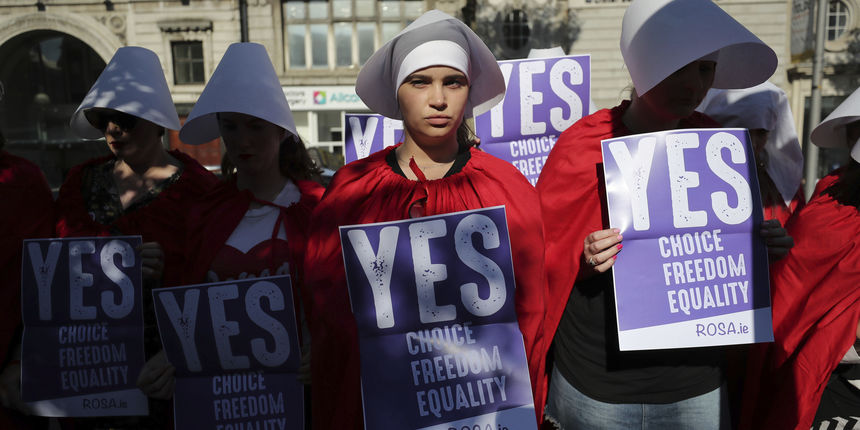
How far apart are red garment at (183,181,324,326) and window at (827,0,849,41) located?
21.8 metres

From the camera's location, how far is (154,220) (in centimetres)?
259

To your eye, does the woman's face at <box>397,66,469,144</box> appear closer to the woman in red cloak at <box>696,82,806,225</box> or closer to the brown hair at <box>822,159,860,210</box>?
the brown hair at <box>822,159,860,210</box>

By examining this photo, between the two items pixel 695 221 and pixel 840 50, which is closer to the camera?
pixel 695 221

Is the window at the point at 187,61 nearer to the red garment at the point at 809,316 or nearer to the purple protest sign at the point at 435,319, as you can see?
the purple protest sign at the point at 435,319

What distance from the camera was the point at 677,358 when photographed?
196cm

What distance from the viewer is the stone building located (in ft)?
59.9

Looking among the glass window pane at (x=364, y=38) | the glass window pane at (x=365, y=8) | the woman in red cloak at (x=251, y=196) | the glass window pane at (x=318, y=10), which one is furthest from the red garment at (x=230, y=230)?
the glass window pane at (x=318, y=10)

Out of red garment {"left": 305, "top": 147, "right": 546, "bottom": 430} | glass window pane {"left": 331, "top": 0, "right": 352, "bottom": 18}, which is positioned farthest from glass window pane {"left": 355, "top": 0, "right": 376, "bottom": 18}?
red garment {"left": 305, "top": 147, "right": 546, "bottom": 430}

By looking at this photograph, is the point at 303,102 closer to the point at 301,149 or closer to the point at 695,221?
the point at 301,149

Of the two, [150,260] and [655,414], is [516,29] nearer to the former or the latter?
[150,260]

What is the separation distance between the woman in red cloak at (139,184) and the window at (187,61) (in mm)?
18343

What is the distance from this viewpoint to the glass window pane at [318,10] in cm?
1959

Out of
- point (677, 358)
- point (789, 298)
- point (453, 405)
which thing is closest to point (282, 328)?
point (453, 405)

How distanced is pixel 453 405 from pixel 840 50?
21.9 metres
